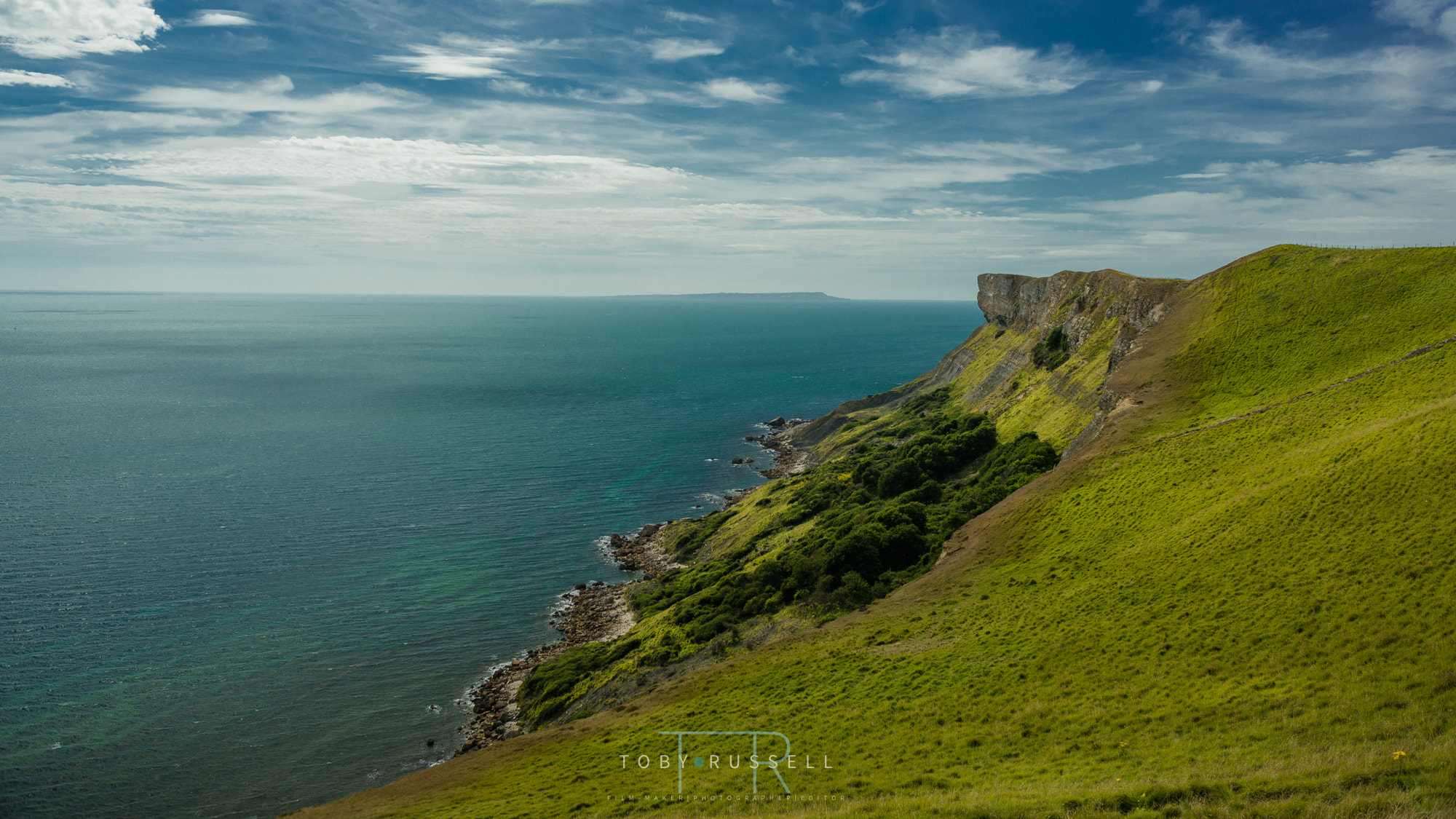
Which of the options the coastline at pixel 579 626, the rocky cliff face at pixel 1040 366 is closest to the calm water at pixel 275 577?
the coastline at pixel 579 626

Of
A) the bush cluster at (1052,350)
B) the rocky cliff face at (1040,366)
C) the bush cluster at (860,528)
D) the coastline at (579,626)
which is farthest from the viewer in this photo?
the bush cluster at (1052,350)

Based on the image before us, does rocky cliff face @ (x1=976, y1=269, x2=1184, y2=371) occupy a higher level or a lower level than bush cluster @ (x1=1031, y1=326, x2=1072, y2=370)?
higher

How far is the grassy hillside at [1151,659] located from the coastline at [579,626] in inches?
410

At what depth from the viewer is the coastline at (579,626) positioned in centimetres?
5031

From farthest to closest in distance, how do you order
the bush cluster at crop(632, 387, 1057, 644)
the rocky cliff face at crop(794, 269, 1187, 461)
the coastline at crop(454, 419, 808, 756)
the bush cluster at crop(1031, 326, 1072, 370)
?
the bush cluster at crop(1031, 326, 1072, 370) < the rocky cliff face at crop(794, 269, 1187, 461) < the bush cluster at crop(632, 387, 1057, 644) < the coastline at crop(454, 419, 808, 756)

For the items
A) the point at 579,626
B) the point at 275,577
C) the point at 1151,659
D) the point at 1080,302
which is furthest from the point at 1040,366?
the point at 275,577

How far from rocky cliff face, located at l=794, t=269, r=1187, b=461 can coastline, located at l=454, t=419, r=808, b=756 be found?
41.3 meters

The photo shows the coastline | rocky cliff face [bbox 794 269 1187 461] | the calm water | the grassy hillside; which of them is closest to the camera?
the grassy hillside

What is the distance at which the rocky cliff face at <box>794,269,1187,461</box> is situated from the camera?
77500mm

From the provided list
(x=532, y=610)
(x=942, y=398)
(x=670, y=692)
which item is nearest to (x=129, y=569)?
(x=532, y=610)

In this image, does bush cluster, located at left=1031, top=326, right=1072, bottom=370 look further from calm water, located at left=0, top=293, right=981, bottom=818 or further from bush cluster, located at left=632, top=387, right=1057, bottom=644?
calm water, located at left=0, top=293, right=981, bottom=818

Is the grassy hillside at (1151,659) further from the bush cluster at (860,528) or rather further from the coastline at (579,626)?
the coastline at (579,626)

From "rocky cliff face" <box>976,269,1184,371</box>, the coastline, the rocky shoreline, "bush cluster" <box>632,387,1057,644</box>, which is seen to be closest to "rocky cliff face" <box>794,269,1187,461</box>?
"rocky cliff face" <box>976,269,1184,371</box>

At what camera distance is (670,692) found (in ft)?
130
